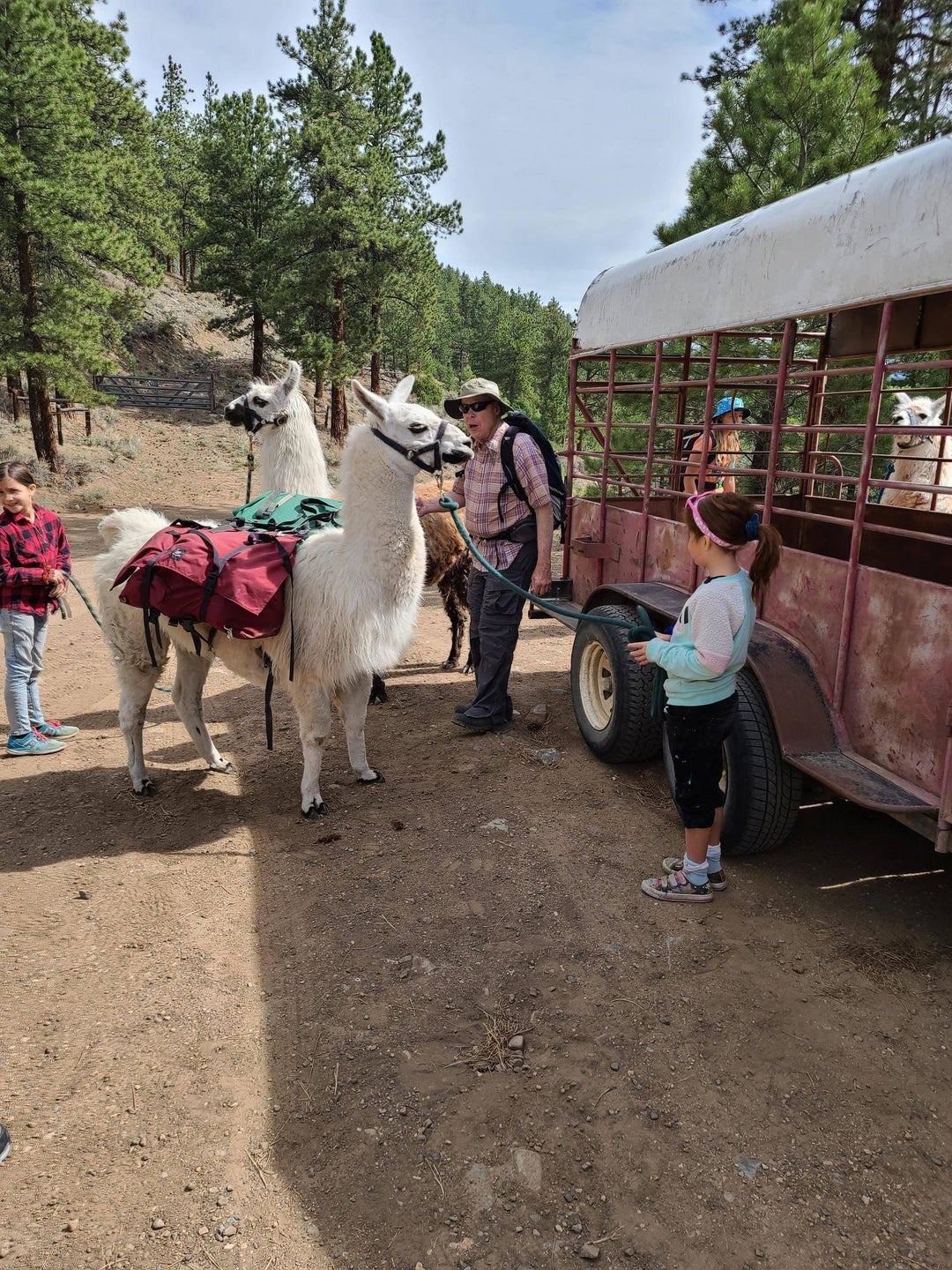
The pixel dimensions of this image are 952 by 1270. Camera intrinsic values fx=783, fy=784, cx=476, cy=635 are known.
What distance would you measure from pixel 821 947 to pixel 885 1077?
24.6 inches

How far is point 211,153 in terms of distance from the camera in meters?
25.0

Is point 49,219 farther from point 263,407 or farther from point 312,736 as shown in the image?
point 312,736

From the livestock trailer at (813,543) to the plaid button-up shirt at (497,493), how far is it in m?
0.48

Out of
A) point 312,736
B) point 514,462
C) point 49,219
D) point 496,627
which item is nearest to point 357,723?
point 312,736

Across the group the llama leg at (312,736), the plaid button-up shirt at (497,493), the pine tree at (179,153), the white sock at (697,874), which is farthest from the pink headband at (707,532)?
the pine tree at (179,153)

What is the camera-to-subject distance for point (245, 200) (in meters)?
25.6

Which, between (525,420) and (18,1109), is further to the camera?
(525,420)

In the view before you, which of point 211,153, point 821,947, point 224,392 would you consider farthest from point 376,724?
point 224,392

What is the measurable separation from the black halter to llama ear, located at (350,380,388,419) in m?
0.10

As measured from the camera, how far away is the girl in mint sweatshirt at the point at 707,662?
2.80 meters

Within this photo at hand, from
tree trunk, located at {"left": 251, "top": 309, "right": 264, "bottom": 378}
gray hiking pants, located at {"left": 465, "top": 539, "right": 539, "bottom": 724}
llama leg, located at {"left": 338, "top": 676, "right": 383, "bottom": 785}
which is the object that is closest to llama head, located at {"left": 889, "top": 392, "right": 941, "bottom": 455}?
gray hiking pants, located at {"left": 465, "top": 539, "right": 539, "bottom": 724}

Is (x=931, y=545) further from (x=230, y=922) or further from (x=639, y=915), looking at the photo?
(x=230, y=922)

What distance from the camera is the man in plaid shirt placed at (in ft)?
15.1

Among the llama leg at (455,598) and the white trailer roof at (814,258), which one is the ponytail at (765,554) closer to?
the white trailer roof at (814,258)
